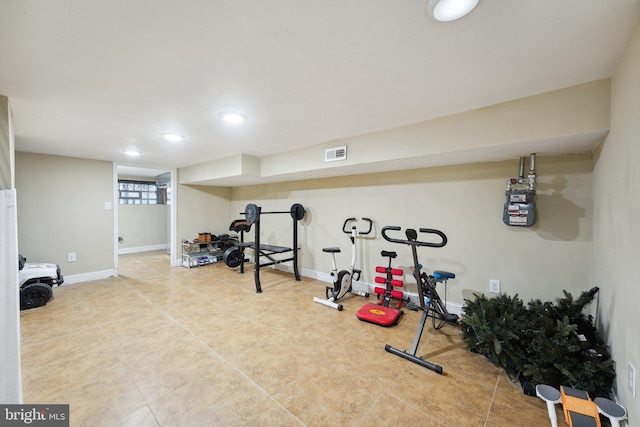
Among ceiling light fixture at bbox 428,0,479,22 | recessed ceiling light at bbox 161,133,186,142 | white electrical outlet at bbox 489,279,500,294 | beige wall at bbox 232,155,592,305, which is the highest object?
recessed ceiling light at bbox 161,133,186,142

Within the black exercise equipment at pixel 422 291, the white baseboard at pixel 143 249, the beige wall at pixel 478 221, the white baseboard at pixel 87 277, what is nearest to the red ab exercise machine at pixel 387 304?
the beige wall at pixel 478 221

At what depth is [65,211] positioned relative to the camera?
406 cm

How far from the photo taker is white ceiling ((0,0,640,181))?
43.5 inches

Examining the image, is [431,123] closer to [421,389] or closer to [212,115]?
[212,115]

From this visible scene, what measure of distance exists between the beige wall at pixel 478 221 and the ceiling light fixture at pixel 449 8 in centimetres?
210

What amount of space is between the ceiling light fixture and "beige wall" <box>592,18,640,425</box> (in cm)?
85

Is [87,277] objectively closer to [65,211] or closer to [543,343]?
[65,211]

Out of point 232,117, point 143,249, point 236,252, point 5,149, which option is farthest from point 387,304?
point 143,249

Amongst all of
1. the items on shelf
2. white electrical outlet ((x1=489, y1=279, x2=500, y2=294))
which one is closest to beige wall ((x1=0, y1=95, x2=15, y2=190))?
the items on shelf

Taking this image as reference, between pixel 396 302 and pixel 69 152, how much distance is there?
5263 millimetres

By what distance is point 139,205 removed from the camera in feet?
23.3

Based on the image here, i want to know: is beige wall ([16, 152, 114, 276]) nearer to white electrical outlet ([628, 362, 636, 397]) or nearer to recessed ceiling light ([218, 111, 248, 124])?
recessed ceiling light ([218, 111, 248, 124])

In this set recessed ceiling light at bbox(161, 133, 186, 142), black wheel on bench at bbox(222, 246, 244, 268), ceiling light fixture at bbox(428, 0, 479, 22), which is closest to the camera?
ceiling light fixture at bbox(428, 0, 479, 22)

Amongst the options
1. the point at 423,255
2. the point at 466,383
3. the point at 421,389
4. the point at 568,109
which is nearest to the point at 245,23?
the point at 568,109
